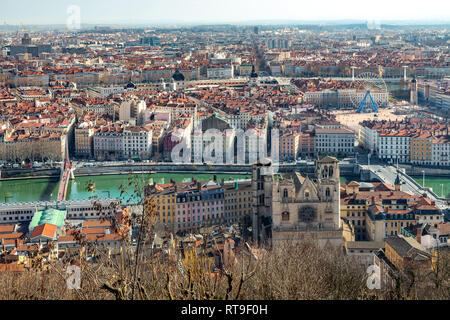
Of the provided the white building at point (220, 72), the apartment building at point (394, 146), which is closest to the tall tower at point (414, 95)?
the apartment building at point (394, 146)

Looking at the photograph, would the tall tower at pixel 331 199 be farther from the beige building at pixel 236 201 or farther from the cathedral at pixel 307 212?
the beige building at pixel 236 201

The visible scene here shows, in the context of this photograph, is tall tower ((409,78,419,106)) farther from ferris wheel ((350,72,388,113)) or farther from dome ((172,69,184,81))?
dome ((172,69,184,81))

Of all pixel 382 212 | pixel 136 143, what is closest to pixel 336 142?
pixel 136 143

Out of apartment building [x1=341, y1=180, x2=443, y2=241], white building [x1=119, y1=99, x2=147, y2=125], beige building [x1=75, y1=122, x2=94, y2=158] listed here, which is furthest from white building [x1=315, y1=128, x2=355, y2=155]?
apartment building [x1=341, y1=180, x2=443, y2=241]

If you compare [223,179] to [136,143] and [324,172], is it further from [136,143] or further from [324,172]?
[136,143]

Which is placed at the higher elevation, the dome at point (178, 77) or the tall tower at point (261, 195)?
the dome at point (178, 77)
